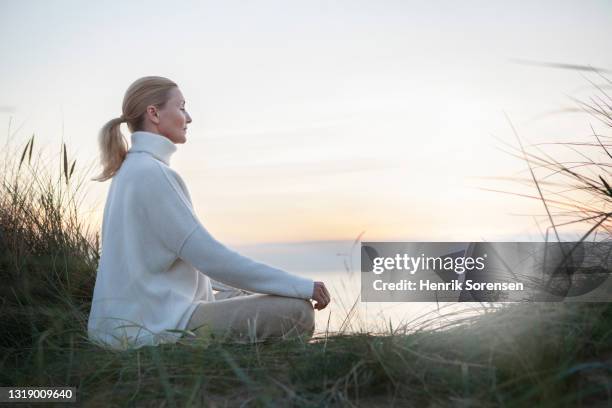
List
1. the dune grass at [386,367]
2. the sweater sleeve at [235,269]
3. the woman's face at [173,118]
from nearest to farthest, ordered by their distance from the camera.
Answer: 1. the dune grass at [386,367]
2. the sweater sleeve at [235,269]
3. the woman's face at [173,118]

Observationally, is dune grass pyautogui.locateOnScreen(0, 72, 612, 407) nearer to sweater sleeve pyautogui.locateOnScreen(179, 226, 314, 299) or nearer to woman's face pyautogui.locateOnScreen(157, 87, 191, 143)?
sweater sleeve pyautogui.locateOnScreen(179, 226, 314, 299)

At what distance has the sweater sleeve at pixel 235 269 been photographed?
8.43 ft

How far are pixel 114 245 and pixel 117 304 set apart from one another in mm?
249

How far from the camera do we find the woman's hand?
265cm

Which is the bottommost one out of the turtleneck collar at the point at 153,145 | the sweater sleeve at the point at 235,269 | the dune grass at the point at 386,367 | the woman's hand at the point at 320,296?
the dune grass at the point at 386,367

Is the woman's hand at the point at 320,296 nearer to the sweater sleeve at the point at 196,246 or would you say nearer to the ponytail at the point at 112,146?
the sweater sleeve at the point at 196,246

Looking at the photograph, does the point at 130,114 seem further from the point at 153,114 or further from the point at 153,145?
the point at 153,145

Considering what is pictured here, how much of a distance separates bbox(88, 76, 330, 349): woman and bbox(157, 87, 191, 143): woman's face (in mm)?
215

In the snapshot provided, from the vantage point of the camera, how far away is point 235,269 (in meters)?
2.57

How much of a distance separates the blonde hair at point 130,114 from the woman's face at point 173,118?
26mm

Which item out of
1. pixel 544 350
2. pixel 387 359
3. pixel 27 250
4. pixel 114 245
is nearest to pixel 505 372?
pixel 544 350

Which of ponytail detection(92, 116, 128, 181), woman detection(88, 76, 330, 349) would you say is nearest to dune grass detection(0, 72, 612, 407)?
woman detection(88, 76, 330, 349)

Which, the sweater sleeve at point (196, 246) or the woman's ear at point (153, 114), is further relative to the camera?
the woman's ear at point (153, 114)

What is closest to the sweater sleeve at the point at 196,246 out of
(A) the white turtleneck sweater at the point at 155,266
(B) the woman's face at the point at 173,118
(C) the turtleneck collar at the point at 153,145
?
(A) the white turtleneck sweater at the point at 155,266
